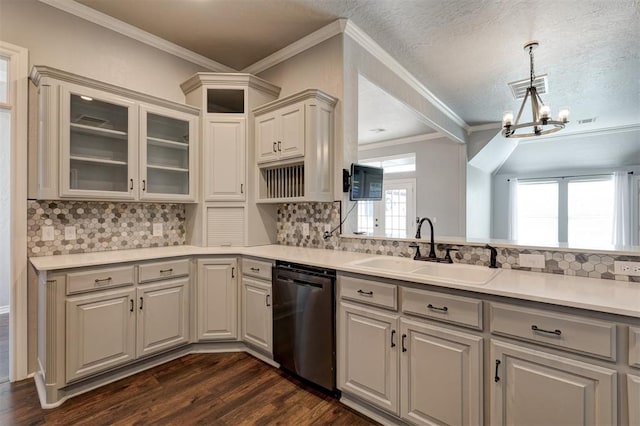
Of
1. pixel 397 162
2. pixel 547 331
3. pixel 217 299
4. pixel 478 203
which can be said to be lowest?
pixel 217 299

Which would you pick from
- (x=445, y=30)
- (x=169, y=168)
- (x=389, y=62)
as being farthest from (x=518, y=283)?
(x=169, y=168)

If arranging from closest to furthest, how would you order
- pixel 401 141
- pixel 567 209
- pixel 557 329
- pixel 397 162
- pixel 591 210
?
pixel 557 329
pixel 591 210
pixel 567 209
pixel 401 141
pixel 397 162

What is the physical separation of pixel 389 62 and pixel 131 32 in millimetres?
2555

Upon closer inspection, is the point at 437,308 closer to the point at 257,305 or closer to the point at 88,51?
the point at 257,305

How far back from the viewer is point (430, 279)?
5.34ft

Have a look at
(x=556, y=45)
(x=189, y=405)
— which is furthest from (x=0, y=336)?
(x=556, y=45)

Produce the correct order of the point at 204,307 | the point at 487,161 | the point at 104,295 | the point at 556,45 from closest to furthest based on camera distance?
the point at 104,295 → the point at 204,307 → the point at 556,45 → the point at 487,161

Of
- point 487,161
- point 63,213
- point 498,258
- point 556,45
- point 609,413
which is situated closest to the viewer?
point 609,413

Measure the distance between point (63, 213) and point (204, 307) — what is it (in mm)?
1350

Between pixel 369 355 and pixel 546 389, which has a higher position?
pixel 546 389

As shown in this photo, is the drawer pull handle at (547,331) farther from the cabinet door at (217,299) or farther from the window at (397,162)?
the window at (397,162)

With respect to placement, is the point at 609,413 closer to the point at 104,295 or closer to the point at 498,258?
the point at 498,258

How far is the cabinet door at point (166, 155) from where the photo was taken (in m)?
2.74

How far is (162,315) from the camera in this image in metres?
2.52
